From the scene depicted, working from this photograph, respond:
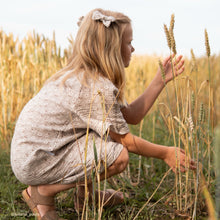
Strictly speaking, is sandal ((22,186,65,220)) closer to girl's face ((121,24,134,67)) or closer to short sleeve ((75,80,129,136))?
short sleeve ((75,80,129,136))

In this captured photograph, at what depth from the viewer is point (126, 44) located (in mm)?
1370

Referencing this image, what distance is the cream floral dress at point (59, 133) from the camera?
118 cm

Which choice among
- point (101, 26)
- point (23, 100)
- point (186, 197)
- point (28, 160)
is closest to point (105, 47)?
point (101, 26)

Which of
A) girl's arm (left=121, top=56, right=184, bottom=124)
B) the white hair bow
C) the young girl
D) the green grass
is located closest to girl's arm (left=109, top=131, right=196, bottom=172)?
the young girl

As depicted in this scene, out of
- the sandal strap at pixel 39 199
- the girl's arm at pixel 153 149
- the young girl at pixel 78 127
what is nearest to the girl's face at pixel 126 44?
the young girl at pixel 78 127

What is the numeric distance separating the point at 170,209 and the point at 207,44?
709mm

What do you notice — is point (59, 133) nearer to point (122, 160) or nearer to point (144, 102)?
point (122, 160)

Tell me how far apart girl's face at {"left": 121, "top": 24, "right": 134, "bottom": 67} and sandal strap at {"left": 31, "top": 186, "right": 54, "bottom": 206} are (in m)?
0.68

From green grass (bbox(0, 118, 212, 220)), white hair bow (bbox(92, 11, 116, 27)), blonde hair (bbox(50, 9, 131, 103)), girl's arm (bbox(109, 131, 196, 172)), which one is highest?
white hair bow (bbox(92, 11, 116, 27))

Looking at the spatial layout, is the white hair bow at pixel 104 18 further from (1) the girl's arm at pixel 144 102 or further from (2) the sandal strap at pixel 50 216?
(2) the sandal strap at pixel 50 216

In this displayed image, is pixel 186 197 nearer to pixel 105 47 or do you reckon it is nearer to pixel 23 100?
pixel 105 47

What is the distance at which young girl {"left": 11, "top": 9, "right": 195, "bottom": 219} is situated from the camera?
1.18 metres

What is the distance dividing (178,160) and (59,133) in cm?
48

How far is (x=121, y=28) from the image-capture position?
133 centimetres
